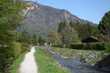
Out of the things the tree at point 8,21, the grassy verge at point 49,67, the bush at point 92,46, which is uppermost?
the tree at point 8,21

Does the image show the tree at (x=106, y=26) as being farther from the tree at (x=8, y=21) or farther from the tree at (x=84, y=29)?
the tree at (x=8, y=21)

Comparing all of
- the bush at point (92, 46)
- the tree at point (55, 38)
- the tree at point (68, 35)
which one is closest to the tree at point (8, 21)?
the bush at point (92, 46)

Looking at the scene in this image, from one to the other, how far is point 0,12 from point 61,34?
133790mm

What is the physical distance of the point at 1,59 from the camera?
39.8ft

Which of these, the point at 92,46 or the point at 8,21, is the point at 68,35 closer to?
the point at 92,46

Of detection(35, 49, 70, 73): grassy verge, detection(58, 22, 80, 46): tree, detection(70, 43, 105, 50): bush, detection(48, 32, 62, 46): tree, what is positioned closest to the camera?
detection(35, 49, 70, 73): grassy verge

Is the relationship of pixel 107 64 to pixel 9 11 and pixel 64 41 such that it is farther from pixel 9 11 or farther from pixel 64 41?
pixel 64 41

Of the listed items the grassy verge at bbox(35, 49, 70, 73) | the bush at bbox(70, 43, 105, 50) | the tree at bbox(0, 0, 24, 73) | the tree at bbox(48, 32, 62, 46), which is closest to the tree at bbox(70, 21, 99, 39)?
the tree at bbox(48, 32, 62, 46)

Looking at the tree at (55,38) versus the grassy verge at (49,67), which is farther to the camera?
the tree at (55,38)

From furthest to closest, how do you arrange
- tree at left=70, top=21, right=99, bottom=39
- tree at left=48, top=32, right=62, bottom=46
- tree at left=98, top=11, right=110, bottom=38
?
tree at left=48, top=32, right=62, bottom=46 → tree at left=70, top=21, right=99, bottom=39 → tree at left=98, top=11, right=110, bottom=38

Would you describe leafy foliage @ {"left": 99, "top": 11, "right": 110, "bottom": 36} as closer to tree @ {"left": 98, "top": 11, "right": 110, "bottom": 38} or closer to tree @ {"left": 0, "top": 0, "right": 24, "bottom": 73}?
tree @ {"left": 98, "top": 11, "right": 110, "bottom": 38}

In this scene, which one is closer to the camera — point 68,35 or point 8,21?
point 8,21

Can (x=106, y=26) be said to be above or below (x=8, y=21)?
above

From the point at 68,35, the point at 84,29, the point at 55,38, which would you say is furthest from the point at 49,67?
the point at 55,38
